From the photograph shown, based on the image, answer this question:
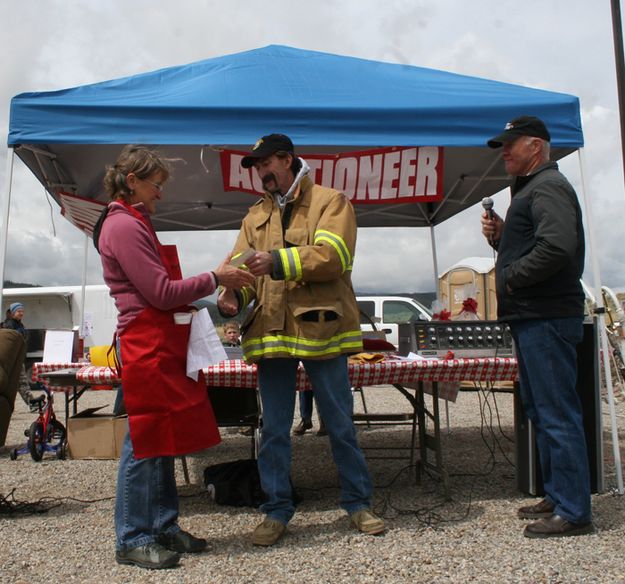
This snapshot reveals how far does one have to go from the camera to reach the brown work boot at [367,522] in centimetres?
290

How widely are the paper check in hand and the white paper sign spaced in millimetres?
2798

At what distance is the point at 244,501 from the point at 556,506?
161 cm

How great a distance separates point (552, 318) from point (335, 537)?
1388mm

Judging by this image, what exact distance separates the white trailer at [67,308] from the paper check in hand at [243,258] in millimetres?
15203

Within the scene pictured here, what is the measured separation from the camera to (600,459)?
3.55 meters

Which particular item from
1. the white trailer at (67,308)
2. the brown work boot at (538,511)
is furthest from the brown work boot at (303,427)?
the white trailer at (67,308)

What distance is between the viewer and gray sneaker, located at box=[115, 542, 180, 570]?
2.52m

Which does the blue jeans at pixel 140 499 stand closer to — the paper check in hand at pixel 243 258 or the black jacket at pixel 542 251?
the paper check in hand at pixel 243 258

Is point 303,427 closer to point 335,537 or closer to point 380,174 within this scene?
point 380,174

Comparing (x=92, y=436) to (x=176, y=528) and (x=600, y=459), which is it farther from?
(x=600, y=459)

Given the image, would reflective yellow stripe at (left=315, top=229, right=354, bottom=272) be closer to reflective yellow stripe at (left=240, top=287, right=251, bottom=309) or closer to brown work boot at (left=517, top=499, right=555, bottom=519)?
reflective yellow stripe at (left=240, top=287, right=251, bottom=309)

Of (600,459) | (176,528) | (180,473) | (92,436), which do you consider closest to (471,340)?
(600,459)

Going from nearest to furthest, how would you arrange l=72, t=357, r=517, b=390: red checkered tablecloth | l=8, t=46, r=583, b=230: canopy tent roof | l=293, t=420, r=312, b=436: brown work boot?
l=72, t=357, r=517, b=390: red checkered tablecloth
l=8, t=46, r=583, b=230: canopy tent roof
l=293, t=420, r=312, b=436: brown work boot

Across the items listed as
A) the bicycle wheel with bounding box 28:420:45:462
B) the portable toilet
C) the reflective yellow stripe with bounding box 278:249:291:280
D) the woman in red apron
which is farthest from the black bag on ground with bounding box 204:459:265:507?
the portable toilet
